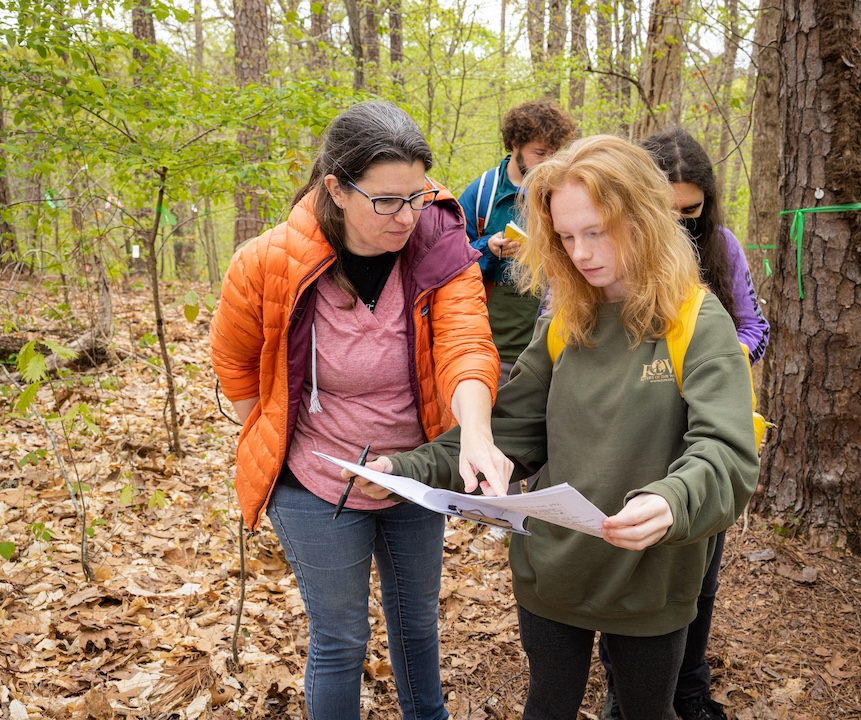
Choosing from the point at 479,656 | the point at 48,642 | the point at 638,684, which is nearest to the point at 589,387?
the point at 638,684

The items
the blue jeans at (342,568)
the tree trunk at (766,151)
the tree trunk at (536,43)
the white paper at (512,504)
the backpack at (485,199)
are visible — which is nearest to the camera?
the white paper at (512,504)

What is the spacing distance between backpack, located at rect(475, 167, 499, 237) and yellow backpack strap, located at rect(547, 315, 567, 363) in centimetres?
160

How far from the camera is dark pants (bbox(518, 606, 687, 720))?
1.71 meters

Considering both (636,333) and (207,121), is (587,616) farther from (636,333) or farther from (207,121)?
(207,121)

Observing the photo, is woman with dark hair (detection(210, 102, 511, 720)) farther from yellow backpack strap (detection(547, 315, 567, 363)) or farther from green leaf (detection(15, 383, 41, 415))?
green leaf (detection(15, 383, 41, 415))

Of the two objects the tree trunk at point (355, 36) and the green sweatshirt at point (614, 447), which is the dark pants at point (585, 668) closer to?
the green sweatshirt at point (614, 447)

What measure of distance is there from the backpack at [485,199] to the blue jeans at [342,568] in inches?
64.2

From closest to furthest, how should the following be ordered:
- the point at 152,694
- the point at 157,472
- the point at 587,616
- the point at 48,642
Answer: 1. the point at 587,616
2. the point at 152,694
3. the point at 48,642
4. the point at 157,472

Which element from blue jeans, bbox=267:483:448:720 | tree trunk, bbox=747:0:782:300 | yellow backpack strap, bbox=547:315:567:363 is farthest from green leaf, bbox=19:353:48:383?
tree trunk, bbox=747:0:782:300

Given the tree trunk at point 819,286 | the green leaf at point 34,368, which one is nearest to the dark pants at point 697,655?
the tree trunk at point 819,286

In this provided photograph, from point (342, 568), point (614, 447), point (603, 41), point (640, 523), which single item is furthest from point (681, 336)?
point (603, 41)

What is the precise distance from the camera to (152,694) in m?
2.69

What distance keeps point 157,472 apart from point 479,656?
8.53 ft

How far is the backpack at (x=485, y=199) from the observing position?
128 inches
